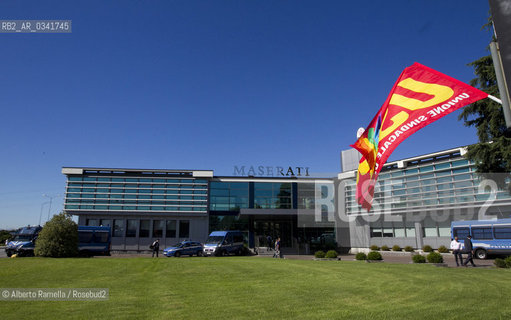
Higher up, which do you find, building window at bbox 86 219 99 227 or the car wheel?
Result: building window at bbox 86 219 99 227

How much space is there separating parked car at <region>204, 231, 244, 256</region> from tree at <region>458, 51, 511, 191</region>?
70.9 ft

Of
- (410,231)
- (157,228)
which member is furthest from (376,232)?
(157,228)

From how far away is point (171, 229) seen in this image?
43594 millimetres

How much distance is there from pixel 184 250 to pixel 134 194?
632 inches

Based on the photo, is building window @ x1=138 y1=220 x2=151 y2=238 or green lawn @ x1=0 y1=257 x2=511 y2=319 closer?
green lawn @ x1=0 y1=257 x2=511 y2=319

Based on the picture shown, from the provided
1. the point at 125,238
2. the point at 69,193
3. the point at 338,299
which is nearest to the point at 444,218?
the point at 338,299

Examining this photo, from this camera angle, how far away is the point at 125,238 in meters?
42.4

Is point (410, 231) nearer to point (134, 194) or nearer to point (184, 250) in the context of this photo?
point (184, 250)

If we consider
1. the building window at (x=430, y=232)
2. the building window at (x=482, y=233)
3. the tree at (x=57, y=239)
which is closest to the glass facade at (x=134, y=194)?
the tree at (x=57, y=239)

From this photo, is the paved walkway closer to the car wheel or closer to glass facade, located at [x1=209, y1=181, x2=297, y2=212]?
the car wheel

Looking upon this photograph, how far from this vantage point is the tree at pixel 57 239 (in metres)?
24.8

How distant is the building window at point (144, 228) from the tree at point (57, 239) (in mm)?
16807

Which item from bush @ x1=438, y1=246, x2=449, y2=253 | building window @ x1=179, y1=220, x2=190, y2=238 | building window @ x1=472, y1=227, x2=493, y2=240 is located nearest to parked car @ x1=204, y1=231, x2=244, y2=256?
building window @ x1=179, y1=220, x2=190, y2=238

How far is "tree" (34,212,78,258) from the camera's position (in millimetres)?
24781
